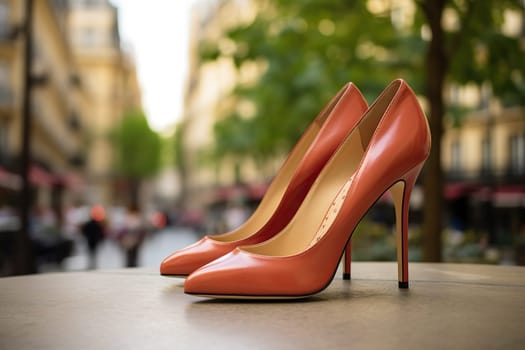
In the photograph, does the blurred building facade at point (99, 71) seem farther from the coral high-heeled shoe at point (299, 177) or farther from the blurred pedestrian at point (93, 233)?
the coral high-heeled shoe at point (299, 177)

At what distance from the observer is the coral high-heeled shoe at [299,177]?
3.11 meters

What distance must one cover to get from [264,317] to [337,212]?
69 cm

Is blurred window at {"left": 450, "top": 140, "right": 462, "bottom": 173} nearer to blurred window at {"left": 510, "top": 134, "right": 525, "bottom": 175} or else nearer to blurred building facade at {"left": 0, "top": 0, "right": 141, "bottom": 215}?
blurred window at {"left": 510, "top": 134, "right": 525, "bottom": 175}

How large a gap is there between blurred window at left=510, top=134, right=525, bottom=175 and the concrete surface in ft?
121

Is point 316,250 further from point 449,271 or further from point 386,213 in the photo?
point 386,213

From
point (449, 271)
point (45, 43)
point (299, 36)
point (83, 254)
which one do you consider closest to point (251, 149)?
point (45, 43)

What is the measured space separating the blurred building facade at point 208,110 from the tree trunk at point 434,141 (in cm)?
5617

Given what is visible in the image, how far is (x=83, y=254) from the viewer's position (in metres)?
27.3

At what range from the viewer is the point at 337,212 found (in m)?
2.76

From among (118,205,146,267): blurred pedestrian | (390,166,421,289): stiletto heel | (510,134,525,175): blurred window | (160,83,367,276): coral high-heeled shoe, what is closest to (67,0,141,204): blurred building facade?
(510,134,525,175): blurred window

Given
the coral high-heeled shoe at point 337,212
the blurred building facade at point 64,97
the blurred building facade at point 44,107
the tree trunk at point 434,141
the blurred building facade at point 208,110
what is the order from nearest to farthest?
the coral high-heeled shoe at point 337,212 < the tree trunk at point 434,141 < the blurred building facade at point 44,107 < the blurred building facade at point 64,97 < the blurred building facade at point 208,110

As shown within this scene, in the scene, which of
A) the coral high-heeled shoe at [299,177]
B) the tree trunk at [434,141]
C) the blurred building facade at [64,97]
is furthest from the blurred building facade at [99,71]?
the coral high-heeled shoe at [299,177]

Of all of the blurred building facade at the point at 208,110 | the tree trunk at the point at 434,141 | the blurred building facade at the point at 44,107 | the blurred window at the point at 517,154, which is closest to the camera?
the tree trunk at the point at 434,141

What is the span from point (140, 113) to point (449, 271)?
80.0m
